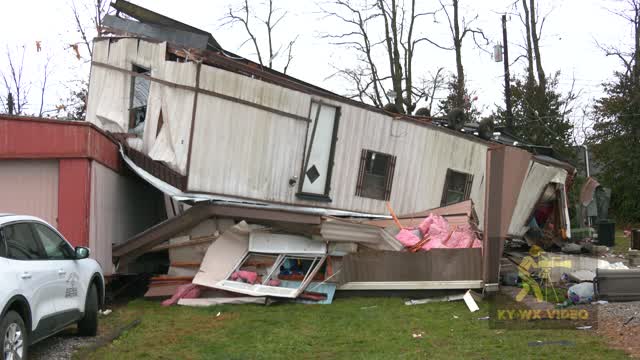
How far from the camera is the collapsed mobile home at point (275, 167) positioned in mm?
10984

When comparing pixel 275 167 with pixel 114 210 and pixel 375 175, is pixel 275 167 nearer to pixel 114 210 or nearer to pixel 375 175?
pixel 375 175

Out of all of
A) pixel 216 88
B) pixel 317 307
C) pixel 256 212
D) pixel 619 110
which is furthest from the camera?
pixel 619 110

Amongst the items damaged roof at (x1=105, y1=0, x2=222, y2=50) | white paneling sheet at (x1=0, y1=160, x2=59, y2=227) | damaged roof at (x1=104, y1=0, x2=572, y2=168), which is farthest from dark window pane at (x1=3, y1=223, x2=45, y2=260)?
damaged roof at (x1=105, y1=0, x2=222, y2=50)

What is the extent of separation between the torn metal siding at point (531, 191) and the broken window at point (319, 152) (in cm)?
600

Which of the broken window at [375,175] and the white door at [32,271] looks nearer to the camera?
the white door at [32,271]

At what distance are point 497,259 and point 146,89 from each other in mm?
7719

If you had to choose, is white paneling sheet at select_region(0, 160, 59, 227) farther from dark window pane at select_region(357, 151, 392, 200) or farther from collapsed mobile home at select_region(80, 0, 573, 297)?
dark window pane at select_region(357, 151, 392, 200)

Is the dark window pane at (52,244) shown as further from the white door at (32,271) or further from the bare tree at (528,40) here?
the bare tree at (528,40)

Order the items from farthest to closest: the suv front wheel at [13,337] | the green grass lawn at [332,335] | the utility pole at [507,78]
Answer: the utility pole at [507,78]
the green grass lawn at [332,335]
the suv front wheel at [13,337]

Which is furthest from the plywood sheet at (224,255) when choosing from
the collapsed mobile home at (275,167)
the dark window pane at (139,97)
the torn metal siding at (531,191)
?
the torn metal siding at (531,191)

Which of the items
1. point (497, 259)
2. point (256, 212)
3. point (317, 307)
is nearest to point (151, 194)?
point (256, 212)

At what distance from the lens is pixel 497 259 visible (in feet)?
34.0

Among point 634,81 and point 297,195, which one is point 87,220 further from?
point 634,81

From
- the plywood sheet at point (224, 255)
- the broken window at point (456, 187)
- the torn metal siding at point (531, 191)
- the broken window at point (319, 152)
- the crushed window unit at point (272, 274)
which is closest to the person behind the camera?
the crushed window unit at point (272, 274)
